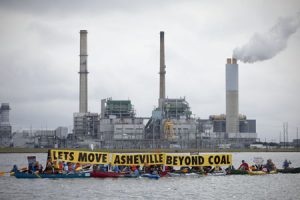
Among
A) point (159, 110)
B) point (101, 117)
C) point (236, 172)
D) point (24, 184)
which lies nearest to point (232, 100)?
point (159, 110)

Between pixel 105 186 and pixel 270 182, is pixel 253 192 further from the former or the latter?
pixel 105 186

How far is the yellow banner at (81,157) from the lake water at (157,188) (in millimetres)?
2040

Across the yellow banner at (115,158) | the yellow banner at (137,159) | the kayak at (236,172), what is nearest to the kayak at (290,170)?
the kayak at (236,172)

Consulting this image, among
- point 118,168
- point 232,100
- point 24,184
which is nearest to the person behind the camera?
point 24,184

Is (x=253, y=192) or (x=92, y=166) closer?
(x=253, y=192)

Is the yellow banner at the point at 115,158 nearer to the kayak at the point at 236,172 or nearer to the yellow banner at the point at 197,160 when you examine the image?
the yellow banner at the point at 197,160

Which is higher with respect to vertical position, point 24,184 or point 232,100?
point 232,100

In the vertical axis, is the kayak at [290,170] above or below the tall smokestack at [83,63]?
below

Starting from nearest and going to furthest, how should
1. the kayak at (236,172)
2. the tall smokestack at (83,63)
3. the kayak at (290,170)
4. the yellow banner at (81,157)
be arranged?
the yellow banner at (81,157)
the kayak at (236,172)
the kayak at (290,170)
the tall smokestack at (83,63)

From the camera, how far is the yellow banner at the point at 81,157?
6706 centimetres

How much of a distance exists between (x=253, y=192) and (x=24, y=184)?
22655mm

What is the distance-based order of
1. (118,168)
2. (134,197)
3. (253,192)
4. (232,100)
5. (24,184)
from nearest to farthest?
1. (134,197)
2. (253,192)
3. (24,184)
4. (118,168)
5. (232,100)

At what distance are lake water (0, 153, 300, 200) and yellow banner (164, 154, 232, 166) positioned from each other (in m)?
1.64

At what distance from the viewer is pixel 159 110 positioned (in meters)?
193
